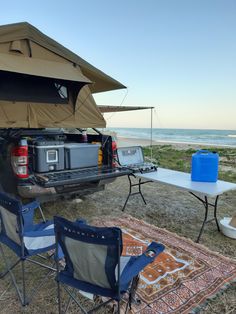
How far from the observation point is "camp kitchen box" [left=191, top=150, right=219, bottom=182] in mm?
3293

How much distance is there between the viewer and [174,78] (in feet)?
50.3

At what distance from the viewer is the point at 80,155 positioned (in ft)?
11.6

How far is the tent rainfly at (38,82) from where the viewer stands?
416 centimetres

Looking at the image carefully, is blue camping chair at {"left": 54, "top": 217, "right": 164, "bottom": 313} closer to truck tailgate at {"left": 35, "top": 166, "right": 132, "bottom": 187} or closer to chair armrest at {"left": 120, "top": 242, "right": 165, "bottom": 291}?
chair armrest at {"left": 120, "top": 242, "right": 165, "bottom": 291}

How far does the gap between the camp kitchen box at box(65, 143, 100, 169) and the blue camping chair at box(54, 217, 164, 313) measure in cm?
187

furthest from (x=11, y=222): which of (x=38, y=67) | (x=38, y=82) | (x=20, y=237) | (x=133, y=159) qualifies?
(x=38, y=82)

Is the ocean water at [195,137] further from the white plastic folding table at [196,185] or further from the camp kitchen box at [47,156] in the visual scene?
the camp kitchen box at [47,156]

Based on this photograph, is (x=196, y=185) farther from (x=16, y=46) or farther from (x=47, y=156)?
(x=16, y=46)

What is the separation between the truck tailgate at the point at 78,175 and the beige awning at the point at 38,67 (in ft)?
5.40

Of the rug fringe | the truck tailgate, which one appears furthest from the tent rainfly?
the rug fringe

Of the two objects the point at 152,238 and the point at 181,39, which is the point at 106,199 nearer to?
the point at 152,238

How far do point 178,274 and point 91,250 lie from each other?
1.23 meters

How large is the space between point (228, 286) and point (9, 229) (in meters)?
1.88

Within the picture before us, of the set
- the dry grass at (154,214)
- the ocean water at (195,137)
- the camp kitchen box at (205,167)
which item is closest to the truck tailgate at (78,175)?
the dry grass at (154,214)
